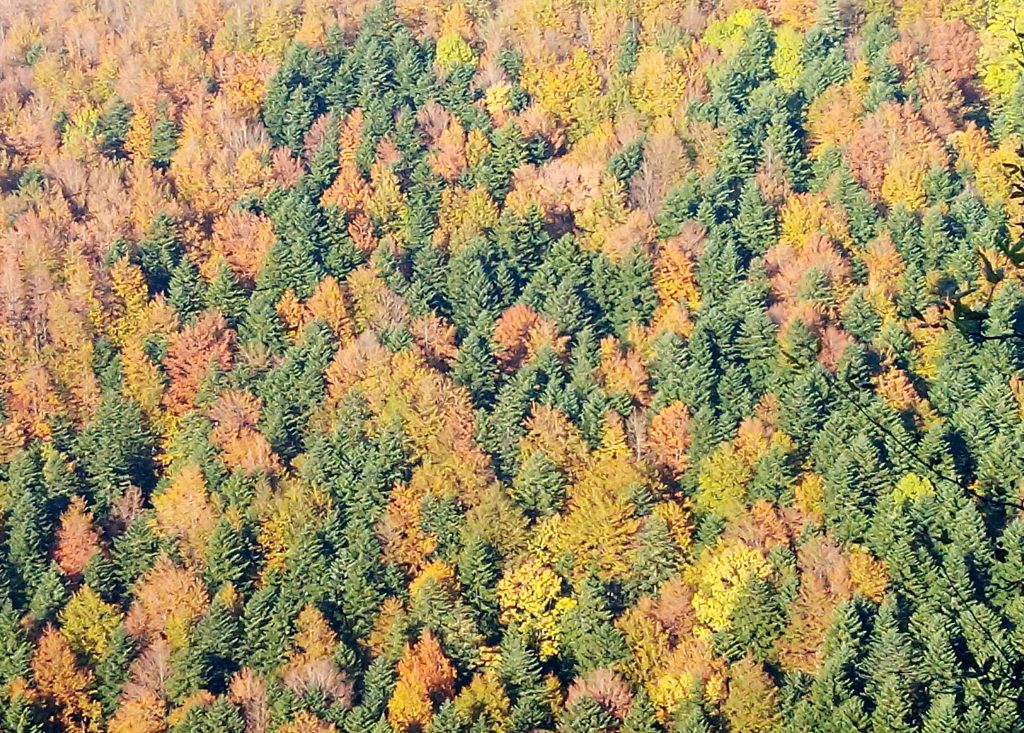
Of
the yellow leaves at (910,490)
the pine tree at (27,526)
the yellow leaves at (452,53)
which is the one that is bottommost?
the pine tree at (27,526)

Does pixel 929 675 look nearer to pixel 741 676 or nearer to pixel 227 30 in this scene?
pixel 741 676

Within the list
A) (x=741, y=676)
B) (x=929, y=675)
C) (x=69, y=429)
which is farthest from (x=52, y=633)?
(x=929, y=675)

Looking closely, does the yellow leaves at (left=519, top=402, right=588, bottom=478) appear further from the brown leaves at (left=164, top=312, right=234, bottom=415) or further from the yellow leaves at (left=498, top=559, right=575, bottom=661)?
the brown leaves at (left=164, top=312, right=234, bottom=415)

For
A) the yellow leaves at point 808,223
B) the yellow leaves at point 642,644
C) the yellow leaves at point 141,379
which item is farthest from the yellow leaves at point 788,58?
the yellow leaves at point 642,644

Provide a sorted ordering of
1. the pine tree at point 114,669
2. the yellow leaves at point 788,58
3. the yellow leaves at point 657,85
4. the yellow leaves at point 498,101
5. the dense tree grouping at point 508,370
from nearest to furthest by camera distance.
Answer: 1. the dense tree grouping at point 508,370
2. the pine tree at point 114,669
3. the yellow leaves at point 788,58
4. the yellow leaves at point 498,101
5. the yellow leaves at point 657,85

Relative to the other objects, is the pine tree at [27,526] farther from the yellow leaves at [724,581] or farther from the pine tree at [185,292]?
the yellow leaves at [724,581]

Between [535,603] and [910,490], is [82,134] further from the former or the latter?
[910,490]

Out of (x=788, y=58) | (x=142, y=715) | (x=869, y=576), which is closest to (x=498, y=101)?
(x=788, y=58)
